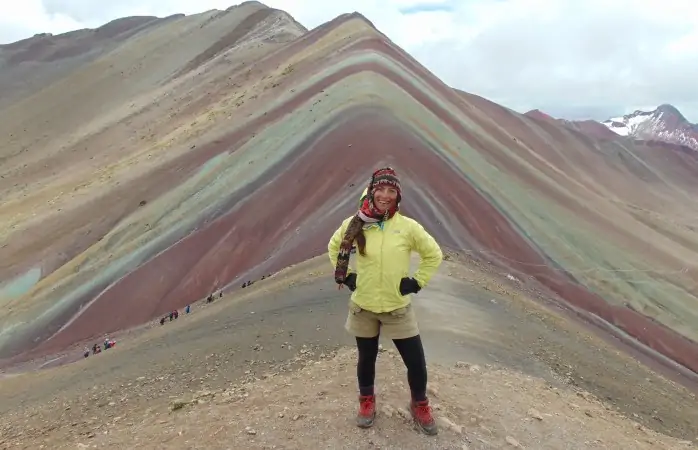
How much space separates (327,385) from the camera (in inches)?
254

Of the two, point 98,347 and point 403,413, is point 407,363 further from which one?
point 98,347

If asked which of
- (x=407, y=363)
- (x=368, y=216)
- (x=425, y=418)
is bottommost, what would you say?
(x=425, y=418)

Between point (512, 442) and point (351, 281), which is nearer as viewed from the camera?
point (351, 281)

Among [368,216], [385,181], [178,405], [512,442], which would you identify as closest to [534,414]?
[512,442]

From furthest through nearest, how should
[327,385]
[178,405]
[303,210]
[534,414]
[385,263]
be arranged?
[303,210] → [178,405] → [327,385] → [534,414] → [385,263]

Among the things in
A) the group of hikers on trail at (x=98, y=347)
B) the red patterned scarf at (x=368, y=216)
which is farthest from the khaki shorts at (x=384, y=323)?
the group of hikers on trail at (x=98, y=347)

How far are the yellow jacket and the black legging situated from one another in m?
0.34

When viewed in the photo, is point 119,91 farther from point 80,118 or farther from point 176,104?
point 176,104

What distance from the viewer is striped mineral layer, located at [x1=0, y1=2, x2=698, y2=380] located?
1528 centimetres

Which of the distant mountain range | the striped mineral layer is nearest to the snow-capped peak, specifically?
the distant mountain range

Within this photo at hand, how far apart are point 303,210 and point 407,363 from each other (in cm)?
1113

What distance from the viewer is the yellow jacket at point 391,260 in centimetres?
502

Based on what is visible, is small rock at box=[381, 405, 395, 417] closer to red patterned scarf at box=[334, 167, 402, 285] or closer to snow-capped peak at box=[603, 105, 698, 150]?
red patterned scarf at box=[334, 167, 402, 285]

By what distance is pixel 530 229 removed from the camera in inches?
674
